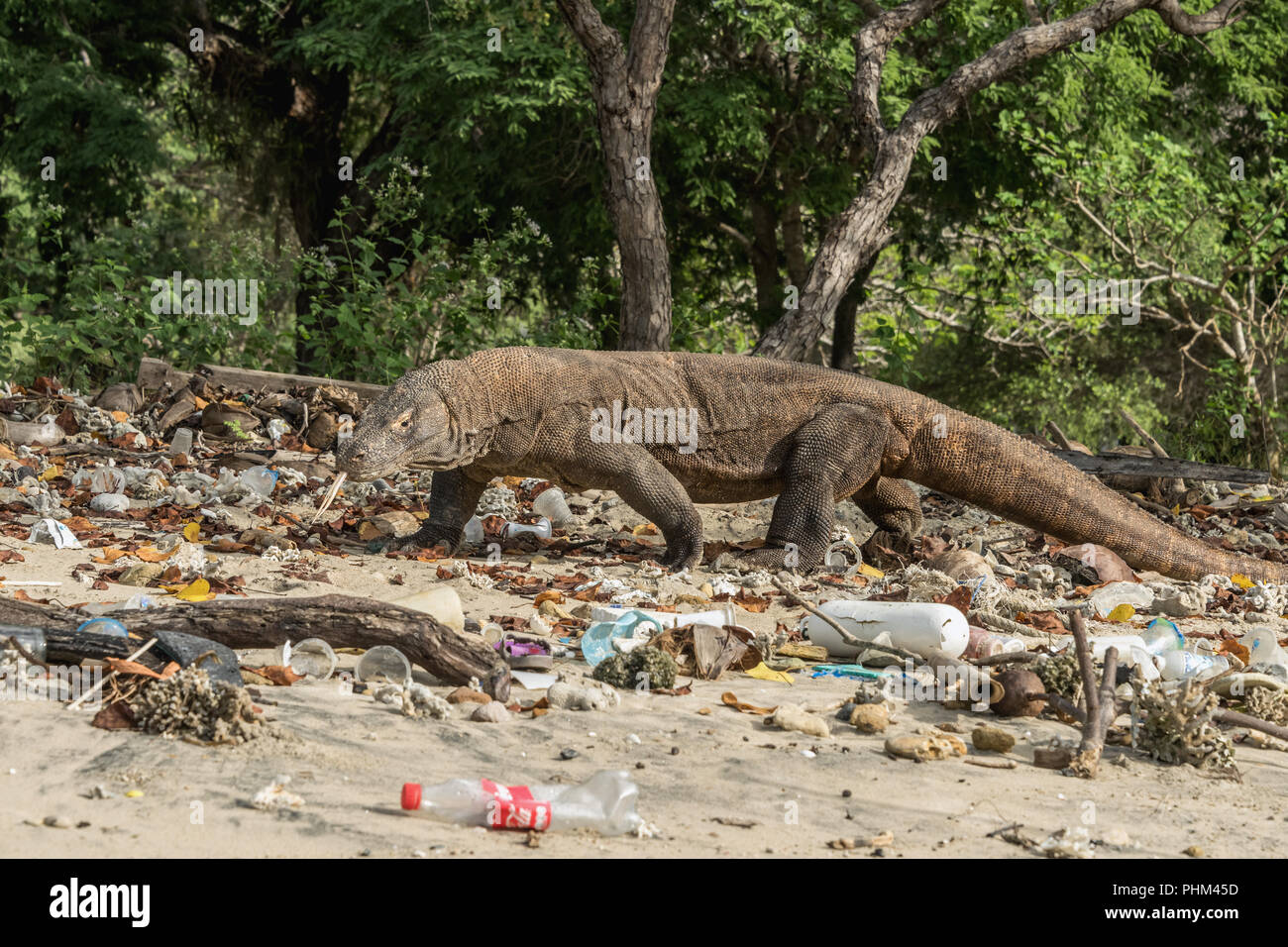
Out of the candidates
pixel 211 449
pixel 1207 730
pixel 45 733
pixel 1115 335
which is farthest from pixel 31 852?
pixel 1115 335

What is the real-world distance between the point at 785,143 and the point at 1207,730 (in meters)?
10.5

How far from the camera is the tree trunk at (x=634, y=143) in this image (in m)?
9.46

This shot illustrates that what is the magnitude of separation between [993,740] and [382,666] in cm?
164

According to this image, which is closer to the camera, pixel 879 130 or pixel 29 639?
pixel 29 639

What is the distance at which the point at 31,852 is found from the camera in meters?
2.42

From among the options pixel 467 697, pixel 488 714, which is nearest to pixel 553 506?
pixel 467 697

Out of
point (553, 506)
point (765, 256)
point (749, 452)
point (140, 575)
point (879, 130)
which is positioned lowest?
point (140, 575)

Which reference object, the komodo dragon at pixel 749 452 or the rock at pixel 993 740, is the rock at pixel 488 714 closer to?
the rock at pixel 993 740

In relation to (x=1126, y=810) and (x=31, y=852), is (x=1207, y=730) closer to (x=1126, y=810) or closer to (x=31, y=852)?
(x=1126, y=810)

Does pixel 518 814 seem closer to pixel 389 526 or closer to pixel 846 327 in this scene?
pixel 389 526

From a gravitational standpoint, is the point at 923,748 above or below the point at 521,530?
below

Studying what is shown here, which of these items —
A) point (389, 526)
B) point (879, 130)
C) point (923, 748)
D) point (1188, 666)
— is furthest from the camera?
point (879, 130)

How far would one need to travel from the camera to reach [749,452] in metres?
6.66

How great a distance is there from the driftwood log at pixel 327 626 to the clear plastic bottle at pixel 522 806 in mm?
892
